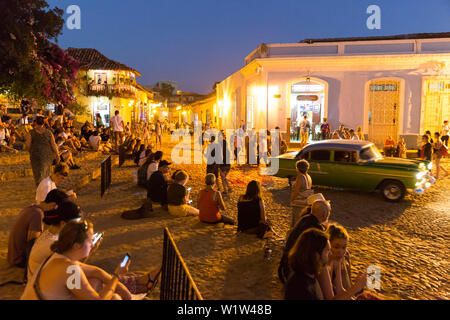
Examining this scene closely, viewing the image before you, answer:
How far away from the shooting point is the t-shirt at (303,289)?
304 cm

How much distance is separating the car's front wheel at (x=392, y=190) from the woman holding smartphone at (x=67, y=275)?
774 cm

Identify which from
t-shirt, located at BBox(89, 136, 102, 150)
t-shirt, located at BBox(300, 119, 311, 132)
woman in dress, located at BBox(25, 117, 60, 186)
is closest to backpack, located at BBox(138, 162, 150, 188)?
woman in dress, located at BBox(25, 117, 60, 186)

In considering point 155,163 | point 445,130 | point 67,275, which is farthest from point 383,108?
point 67,275

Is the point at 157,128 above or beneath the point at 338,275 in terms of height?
above

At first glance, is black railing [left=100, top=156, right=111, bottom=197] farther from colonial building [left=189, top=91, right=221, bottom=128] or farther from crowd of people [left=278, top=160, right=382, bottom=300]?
colonial building [left=189, top=91, right=221, bottom=128]

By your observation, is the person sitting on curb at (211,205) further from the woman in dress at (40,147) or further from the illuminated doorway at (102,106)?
the illuminated doorway at (102,106)

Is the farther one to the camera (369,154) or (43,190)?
(369,154)

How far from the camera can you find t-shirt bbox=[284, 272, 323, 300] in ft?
9.97

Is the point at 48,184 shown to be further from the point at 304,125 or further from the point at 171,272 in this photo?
the point at 304,125

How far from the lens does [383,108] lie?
20375 mm

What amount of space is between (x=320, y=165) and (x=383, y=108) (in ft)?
40.5

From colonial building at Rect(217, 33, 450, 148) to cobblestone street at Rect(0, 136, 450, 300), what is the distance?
1109cm

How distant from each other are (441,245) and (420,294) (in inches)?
81.3
